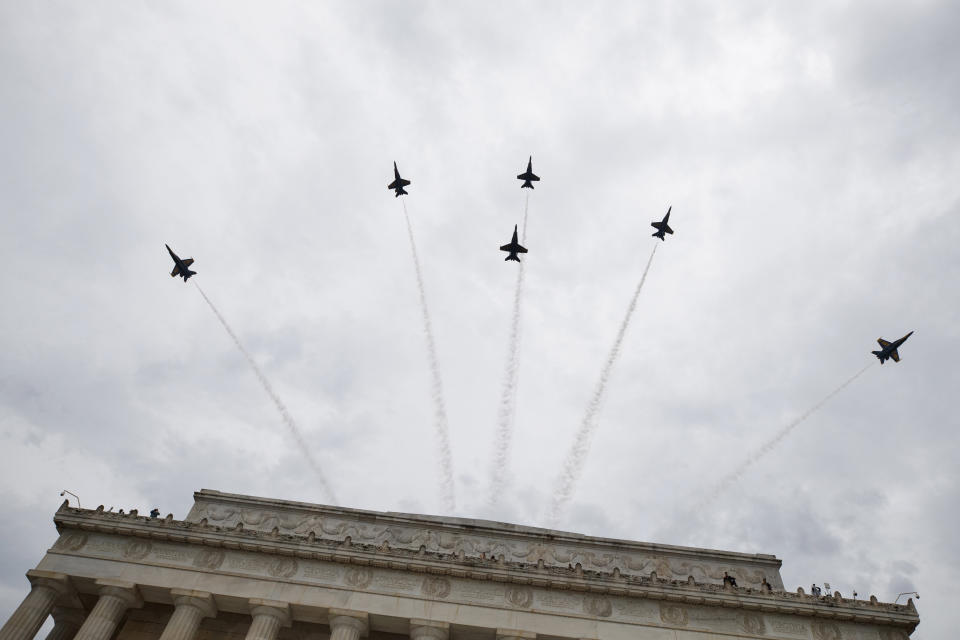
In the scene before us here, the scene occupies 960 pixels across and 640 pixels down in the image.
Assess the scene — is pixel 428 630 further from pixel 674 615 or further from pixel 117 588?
pixel 117 588

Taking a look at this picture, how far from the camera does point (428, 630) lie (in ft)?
98.1

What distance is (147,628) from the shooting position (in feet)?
109

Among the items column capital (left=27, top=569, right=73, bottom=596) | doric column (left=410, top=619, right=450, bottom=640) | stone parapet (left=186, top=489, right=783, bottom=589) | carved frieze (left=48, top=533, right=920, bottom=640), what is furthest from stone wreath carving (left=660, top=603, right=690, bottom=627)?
column capital (left=27, top=569, right=73, bottom=596)

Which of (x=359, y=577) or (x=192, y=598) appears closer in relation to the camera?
(x=192, y=598)

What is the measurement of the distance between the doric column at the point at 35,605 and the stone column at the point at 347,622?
13.0 m

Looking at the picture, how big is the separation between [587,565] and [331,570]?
1326cm

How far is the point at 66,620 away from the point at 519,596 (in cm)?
2254

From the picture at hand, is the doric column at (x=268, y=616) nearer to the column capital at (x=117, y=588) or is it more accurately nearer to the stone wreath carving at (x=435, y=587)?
the column capital at (x=117, y=588)

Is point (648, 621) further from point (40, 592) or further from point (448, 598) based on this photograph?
point (40, 592)

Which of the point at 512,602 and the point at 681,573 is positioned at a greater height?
the point at 681,573

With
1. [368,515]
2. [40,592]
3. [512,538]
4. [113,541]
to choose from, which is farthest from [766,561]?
[40,592]

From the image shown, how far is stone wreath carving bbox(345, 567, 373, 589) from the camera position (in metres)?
31.6

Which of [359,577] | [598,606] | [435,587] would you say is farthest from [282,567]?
[598,606]

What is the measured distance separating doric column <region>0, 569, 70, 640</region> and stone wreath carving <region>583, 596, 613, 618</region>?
2430 centimetres
